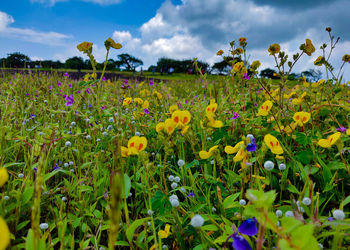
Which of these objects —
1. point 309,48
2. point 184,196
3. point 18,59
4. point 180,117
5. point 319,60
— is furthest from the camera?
point 18,59

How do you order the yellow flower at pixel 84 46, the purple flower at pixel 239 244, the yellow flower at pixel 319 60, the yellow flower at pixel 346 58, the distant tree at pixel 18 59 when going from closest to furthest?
1. the purple flower at pixel 239 244
2. the yellow flower at pixel 84 46
3. the yellow flower at pixel 319 60
4. the yellow flower at pixel 346 58
5. the distant tree at pixel 18 59

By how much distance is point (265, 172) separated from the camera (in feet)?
4.09

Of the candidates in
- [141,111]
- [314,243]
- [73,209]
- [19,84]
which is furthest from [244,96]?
[19,84]

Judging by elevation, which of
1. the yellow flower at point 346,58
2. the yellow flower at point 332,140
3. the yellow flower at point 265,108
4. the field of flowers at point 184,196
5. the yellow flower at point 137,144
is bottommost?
the field of flowers at point 184,196

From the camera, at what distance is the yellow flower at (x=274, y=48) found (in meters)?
1.40

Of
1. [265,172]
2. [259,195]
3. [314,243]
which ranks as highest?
[259,195]

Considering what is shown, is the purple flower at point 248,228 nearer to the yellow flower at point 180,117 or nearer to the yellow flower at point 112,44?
the yellow flower at point 180,117

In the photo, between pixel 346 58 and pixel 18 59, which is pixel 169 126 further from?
pixel 18 59

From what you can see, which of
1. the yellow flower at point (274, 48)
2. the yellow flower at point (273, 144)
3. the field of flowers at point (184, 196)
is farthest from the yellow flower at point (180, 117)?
the yellow flower at point (274, 48)

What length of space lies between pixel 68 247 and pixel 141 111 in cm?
133

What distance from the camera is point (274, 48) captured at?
4.62ft

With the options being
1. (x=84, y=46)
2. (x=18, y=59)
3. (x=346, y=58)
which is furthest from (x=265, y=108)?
(x=18, y=59)

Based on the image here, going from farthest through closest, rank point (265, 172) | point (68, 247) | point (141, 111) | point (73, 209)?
point (141, 111) < point (265, 172) < point (73, 209) < point (68, 247)

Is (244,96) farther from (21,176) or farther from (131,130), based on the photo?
(21,176)
